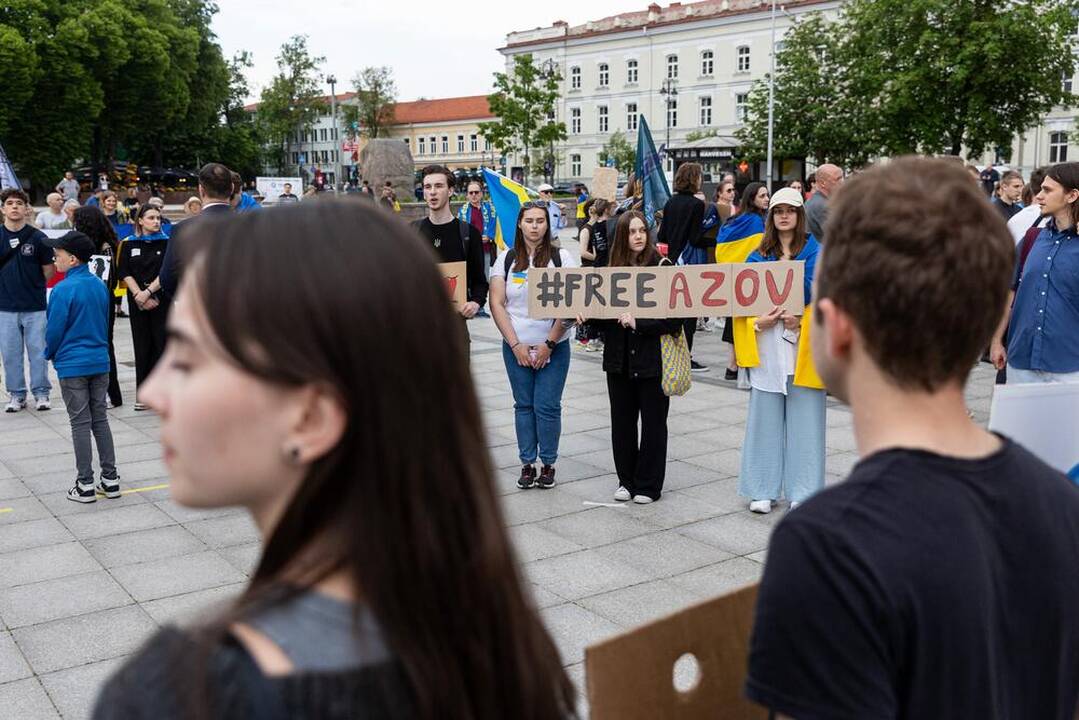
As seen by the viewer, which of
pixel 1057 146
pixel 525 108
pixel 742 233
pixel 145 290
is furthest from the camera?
pixel 1057 146

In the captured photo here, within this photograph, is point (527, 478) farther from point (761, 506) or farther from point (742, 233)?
point (742, 233)

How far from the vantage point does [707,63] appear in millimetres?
74688

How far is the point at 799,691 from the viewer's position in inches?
50.5

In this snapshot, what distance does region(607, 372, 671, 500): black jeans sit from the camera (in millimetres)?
6395

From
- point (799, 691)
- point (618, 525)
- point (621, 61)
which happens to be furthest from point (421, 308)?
point (621, 61)

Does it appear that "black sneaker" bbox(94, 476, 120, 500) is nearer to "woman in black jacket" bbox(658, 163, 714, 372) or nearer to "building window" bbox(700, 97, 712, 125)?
"woman in black jacket" bbox(658, 163, 714, 372)

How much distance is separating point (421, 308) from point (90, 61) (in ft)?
179

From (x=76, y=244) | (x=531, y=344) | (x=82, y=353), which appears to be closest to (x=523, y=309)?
(x=531, y=344)

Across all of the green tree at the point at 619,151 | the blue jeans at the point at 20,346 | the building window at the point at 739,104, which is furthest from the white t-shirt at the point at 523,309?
the building window at the point at 739,104

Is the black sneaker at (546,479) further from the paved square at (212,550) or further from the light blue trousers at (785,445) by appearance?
the light blue trousers at (785,445)

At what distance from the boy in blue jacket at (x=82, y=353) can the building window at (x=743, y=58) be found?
70.4 meters

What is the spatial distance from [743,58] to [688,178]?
217ft

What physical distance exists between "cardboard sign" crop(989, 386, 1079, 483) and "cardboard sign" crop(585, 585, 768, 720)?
632mm

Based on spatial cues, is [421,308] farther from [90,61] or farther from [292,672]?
[90,61]
